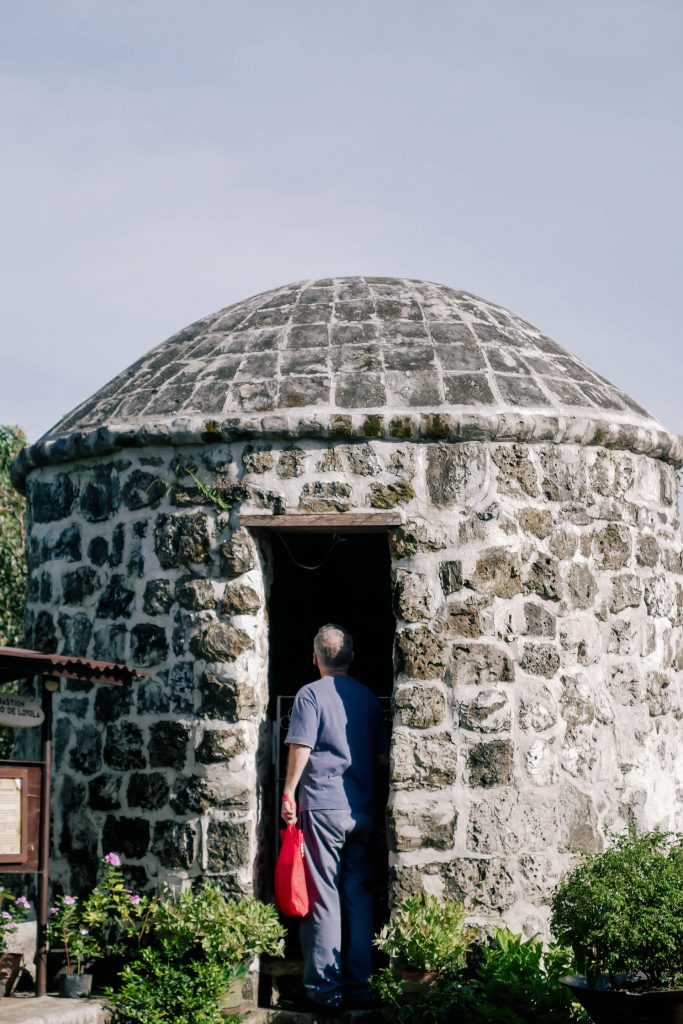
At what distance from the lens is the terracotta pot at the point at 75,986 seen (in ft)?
23.6

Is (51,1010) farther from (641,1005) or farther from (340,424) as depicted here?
(340,424)

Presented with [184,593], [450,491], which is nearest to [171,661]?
[184,593]

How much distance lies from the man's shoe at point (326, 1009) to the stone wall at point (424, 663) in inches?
27.1

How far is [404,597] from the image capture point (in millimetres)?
7625

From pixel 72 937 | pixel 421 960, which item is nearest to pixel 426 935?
pixel 421 960

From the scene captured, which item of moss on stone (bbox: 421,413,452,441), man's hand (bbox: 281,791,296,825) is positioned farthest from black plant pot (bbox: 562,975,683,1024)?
moss on stone (bbox: 421,413,452,441)

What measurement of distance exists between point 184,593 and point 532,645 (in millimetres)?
2011

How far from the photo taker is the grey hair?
7781 mm

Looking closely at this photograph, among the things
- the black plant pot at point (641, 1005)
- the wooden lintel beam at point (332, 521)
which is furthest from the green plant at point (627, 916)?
the wooden lintel beam at point (332, 521)

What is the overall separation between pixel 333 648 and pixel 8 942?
7.84 ft

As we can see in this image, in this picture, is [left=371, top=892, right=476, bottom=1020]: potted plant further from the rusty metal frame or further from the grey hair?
the rusty metal frame

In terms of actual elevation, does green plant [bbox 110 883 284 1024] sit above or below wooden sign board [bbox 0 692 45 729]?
below

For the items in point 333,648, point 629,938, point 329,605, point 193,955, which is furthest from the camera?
point 329,605

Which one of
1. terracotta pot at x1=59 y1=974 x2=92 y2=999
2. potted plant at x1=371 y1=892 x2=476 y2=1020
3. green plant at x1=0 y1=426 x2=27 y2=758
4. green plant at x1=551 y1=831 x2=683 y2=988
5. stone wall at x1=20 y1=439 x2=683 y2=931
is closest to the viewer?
green plant at x1=551 y1=831 x2=683 y2=988
